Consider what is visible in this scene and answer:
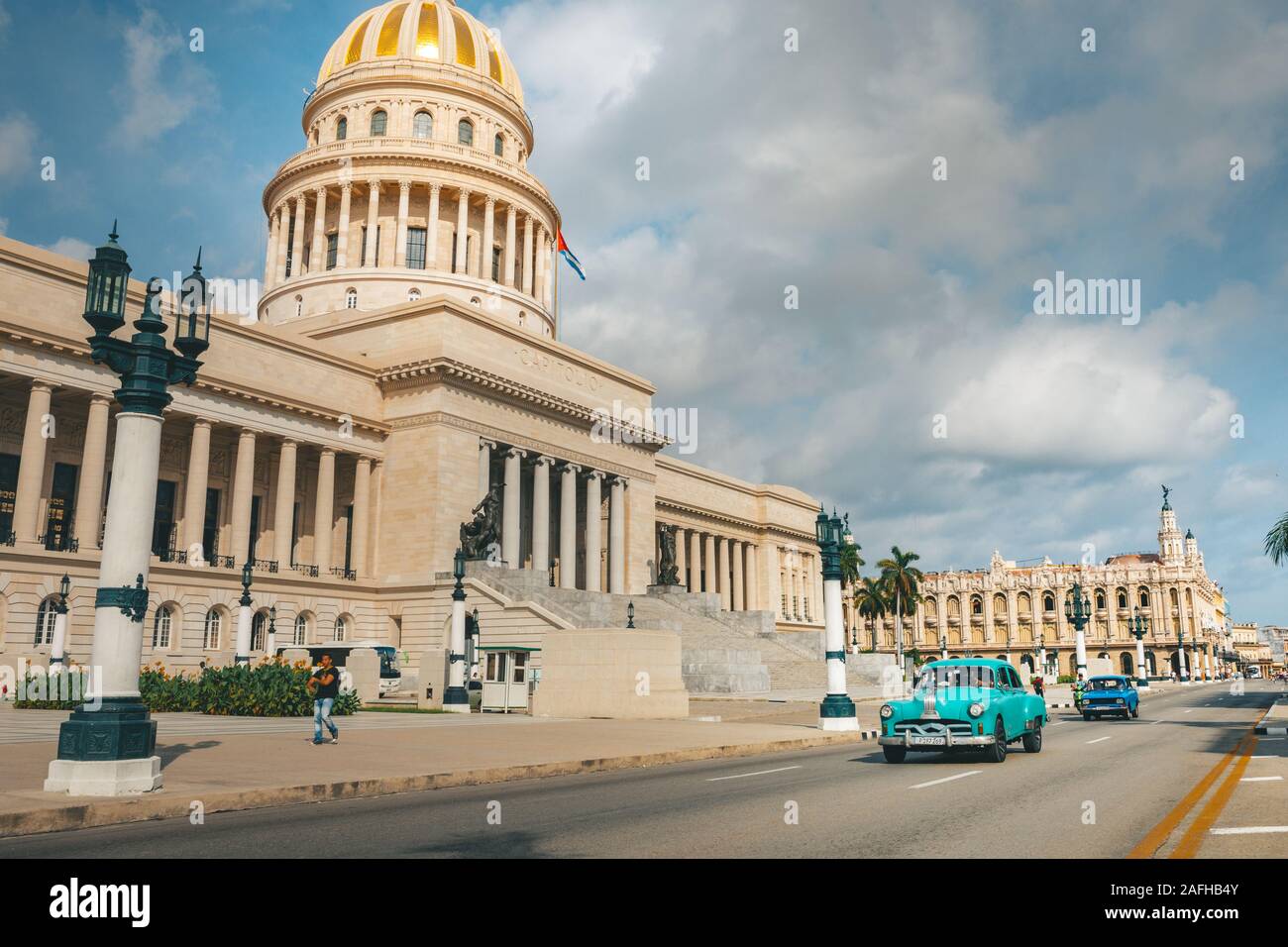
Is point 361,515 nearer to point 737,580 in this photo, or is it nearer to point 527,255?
point 527,255

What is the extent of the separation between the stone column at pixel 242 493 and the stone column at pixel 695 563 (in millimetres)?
38492

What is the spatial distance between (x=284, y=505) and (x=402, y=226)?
27117 millimetres

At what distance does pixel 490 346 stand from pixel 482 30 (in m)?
34.7

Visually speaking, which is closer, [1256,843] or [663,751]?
[1256,843]

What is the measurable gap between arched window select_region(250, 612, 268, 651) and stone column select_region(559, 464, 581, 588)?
54.7 feet

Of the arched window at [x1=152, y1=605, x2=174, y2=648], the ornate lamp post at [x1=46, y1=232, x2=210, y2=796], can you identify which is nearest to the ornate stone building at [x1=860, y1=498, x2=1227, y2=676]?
the arched window at [x1=152, y1=605, x2=174, y2=648]

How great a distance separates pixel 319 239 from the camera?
65.6 m

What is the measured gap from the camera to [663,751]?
57.7ft

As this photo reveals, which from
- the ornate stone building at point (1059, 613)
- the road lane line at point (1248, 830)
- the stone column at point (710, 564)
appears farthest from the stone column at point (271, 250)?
the ornate stone building at point (1059, 613)

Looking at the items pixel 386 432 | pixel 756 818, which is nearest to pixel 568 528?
pixel 386 432
